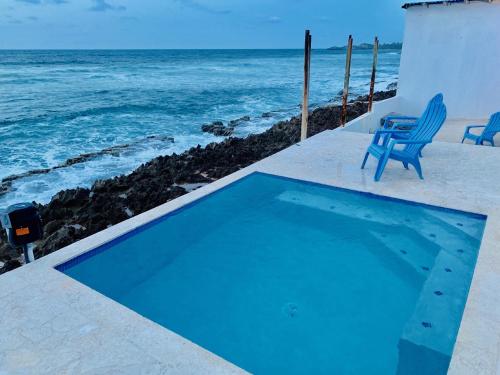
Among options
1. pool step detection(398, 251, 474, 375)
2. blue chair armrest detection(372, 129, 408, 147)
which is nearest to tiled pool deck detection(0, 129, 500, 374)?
pool step detection(398, 251, 474, 375)

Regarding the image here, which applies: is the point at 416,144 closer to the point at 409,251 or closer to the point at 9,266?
the point at 409,251

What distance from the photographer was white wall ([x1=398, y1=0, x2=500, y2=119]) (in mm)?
8305

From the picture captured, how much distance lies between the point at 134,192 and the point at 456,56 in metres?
7.78

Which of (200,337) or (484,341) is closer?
(484,341)

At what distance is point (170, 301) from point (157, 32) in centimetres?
3689

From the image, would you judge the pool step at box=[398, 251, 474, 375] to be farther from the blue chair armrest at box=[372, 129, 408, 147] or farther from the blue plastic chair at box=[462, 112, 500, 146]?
the blue plastic chair at box=[462, 112, 500, 146]

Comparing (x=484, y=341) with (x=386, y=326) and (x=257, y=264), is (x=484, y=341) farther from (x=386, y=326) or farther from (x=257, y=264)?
(x=257, y=264)

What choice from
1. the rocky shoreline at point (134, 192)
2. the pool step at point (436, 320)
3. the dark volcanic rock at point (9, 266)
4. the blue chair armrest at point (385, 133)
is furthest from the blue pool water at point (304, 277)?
the rocky shoreline at point (134, 192)

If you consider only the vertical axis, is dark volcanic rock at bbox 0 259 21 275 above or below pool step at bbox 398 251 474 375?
below

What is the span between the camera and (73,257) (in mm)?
2918

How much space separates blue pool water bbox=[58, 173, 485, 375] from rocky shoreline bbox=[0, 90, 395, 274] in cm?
211

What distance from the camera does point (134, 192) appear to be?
6699 mm

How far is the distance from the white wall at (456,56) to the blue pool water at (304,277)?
6.17 meters

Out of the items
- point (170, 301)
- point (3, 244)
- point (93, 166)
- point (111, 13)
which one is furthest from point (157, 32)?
point (170, 301)
